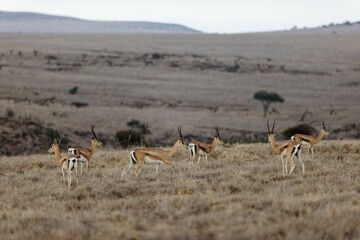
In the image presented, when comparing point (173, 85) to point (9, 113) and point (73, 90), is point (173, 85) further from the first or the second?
point (9, 113)

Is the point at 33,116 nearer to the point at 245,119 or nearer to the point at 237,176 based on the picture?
the point at 245,119

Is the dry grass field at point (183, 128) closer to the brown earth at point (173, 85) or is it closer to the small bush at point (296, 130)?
the brown earth at point (173, 85)

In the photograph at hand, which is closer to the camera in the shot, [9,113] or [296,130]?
[296,130]

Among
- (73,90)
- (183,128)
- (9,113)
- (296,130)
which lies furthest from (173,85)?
(296,130)

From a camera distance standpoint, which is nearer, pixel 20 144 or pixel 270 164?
pixel 270 164

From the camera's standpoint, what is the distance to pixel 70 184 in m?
14.9

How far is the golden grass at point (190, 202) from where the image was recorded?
9305 millimetres

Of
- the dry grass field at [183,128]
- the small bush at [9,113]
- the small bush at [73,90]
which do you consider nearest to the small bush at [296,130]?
the dry grass field at [183,128]

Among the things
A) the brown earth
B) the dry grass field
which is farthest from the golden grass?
the brown earth

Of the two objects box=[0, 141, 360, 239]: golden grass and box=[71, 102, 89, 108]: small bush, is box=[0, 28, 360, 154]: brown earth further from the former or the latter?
box=[0, 141, 360, 239]: golden grass

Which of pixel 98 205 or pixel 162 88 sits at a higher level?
pixel 98 205

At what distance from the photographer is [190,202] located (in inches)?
451

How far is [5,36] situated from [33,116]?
72149 mm

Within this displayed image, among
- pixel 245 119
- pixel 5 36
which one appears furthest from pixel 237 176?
pixel 5 36
